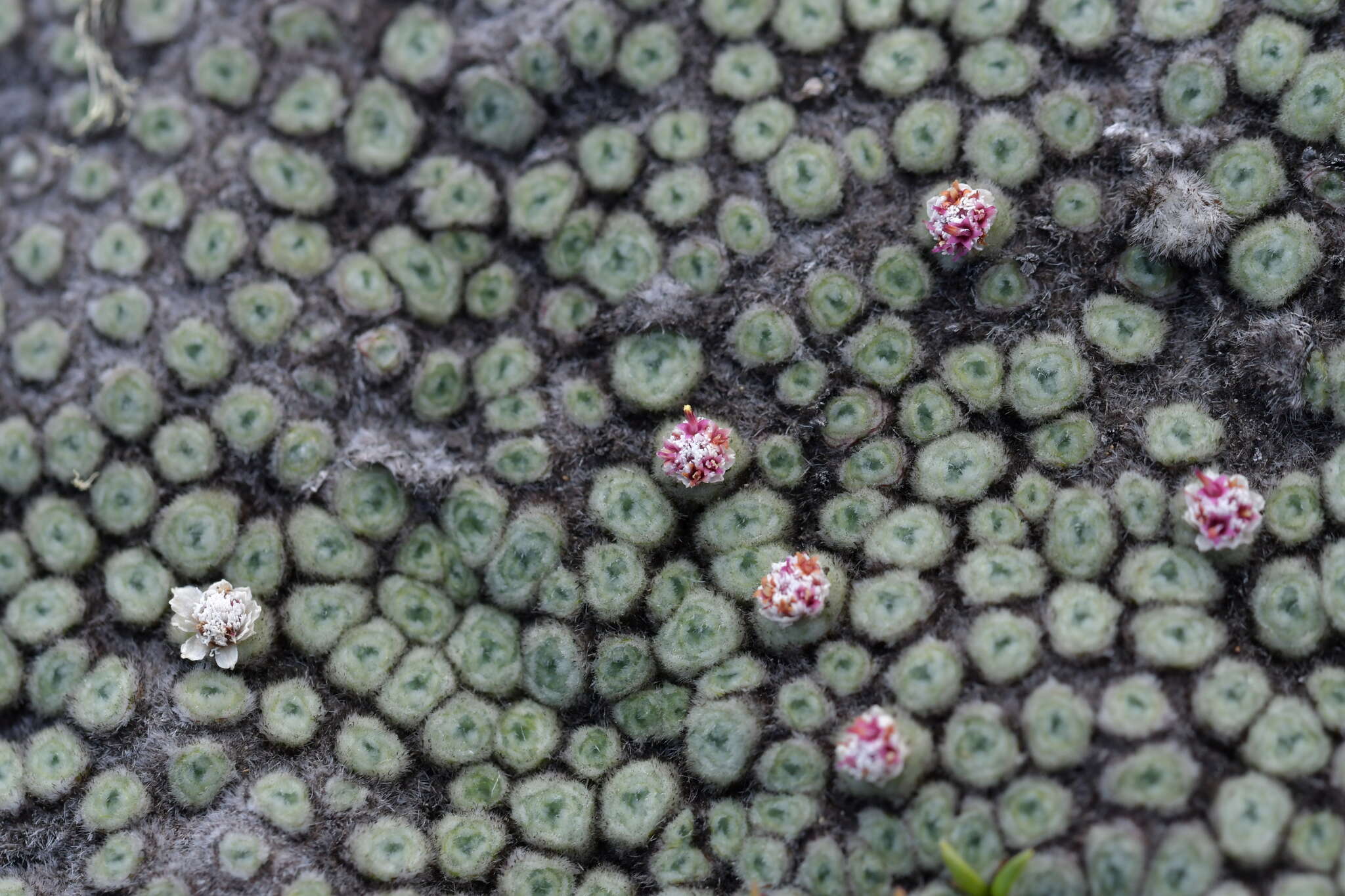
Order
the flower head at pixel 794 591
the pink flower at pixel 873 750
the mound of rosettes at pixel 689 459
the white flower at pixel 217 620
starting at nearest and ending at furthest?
the pink flower at pixel 873 750 < the mound of rosettes at pixel 689 459 < the flower head at pixel 794 591 < the white flower at pixel 217 620

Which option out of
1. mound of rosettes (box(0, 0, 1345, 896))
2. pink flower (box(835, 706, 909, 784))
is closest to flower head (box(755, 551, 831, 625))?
mound of rosettes (box(0, 0, 1345, 896))

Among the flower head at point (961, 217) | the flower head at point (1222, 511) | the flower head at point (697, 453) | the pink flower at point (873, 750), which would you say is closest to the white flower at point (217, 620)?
the flower head at point (697, 453)

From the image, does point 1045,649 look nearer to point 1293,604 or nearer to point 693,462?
point 1293,604

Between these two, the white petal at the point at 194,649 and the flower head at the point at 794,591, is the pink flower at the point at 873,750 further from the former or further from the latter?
the white petal at the point at 194,649

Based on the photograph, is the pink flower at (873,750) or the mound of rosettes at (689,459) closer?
the pink flower at (873,750)

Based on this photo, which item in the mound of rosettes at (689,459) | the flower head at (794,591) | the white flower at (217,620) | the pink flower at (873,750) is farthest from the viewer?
the white flower at (217,620)

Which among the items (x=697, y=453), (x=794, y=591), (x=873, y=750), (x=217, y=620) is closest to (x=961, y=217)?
(x=697, y=453)

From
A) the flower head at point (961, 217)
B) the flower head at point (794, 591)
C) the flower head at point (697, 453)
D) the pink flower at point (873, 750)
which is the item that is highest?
the flower head at point (961, 217)
